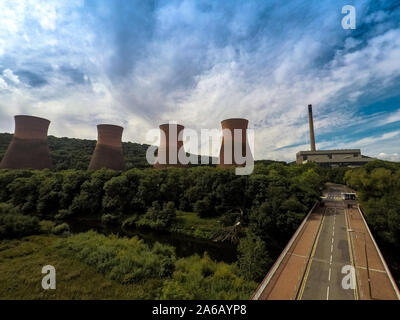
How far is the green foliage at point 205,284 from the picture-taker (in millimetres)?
6102

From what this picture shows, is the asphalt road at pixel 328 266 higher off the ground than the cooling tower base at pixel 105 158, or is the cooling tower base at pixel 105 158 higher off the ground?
the cooling tower base at pixel 105 158

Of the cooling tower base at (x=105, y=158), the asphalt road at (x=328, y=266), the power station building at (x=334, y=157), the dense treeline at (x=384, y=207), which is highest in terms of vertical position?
the power station building at (x=334, y=157)

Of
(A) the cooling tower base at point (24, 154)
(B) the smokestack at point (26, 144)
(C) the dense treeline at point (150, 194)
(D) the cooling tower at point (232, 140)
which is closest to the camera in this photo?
(C) the dense treeline at point (150, 194)

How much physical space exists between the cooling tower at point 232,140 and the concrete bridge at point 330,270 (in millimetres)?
9882

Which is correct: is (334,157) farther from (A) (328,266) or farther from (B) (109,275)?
(B) (109,275)

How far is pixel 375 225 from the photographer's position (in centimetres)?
1196

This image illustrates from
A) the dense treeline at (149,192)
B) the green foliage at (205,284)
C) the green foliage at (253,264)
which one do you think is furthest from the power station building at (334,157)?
the green foliage at (205,284)

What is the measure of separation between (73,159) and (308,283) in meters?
43.6

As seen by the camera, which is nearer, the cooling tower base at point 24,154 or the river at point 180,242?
the river at point 180,242

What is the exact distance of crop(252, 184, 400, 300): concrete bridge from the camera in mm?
5645

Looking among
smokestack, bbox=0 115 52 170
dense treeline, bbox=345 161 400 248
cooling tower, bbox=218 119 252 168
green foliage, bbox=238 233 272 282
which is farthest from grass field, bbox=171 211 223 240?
smokestack, bbox=0 115 52 170

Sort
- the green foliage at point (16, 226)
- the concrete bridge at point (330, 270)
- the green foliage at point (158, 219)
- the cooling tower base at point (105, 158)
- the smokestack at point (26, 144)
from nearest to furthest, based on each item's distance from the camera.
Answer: the concrete bridge at point (330, 270) < the green foliage at point (16, 226) < the green foliage at point (158, 219) < the smokestack at point (26, 144) < the cooling tower base at point (105, 158)

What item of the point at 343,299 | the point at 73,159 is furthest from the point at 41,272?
the point at 73,159

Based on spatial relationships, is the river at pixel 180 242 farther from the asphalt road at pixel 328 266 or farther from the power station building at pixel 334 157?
the power station building at pixel 334 157
